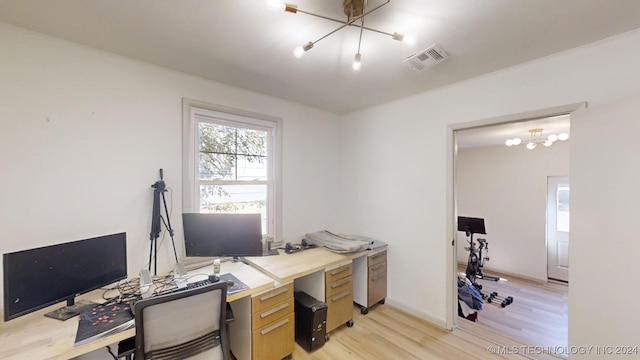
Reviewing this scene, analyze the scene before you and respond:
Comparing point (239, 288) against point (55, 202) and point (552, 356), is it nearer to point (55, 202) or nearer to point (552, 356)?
point (55, 202)

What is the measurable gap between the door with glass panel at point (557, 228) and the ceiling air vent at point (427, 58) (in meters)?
4.46

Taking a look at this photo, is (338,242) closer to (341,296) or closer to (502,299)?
(341,296)

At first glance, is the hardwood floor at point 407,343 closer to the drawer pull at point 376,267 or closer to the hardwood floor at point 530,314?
the hardwood floor at point 530,314

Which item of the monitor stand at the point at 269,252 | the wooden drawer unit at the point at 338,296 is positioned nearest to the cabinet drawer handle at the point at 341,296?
the wooden drawer unit at the point at 338,296

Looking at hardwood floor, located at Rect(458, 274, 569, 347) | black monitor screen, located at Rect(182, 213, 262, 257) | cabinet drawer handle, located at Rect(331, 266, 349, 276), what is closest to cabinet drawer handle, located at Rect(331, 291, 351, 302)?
cabinet drawer handle, located at Rect(331, 266, 349, 276)

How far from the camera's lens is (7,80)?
158 cm

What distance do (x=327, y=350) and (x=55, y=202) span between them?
2.42 metres

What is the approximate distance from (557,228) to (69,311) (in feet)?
22.6

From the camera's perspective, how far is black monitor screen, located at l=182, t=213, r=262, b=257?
222cm

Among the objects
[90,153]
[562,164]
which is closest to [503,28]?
[90,153]

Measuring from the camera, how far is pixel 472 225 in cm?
451

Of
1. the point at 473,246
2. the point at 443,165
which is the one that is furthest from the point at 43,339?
the point at 473,246

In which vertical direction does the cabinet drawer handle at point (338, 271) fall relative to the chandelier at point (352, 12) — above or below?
below

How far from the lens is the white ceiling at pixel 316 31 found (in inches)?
55.7
